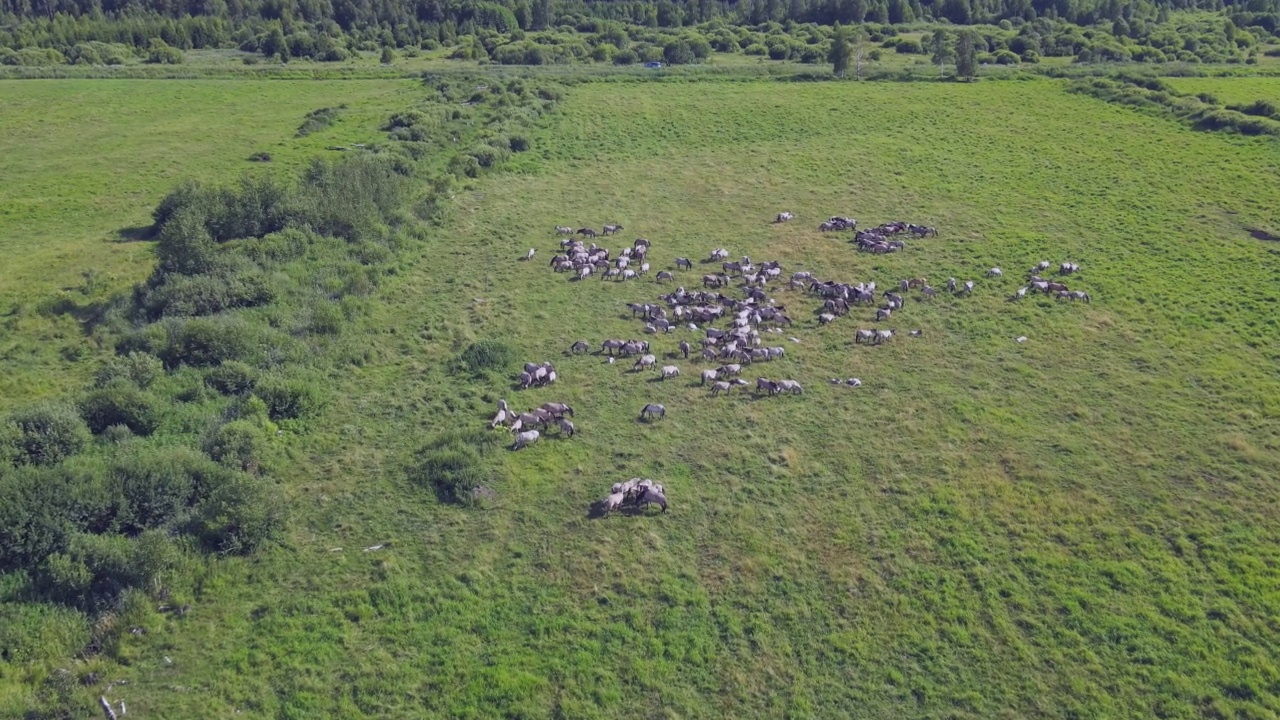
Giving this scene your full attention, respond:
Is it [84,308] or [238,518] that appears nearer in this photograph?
[238,518]

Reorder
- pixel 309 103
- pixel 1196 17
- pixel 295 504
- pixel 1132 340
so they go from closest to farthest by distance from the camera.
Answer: pixel 295 504
pixel 1132 340
pixel 309 103
pixel 1196 17

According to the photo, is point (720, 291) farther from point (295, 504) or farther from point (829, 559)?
point (295, 504)

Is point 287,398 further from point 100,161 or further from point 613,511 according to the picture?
point 100,161

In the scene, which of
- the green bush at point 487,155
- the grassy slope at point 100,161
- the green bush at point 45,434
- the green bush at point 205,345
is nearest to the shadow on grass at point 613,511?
the green bush at point 45,434

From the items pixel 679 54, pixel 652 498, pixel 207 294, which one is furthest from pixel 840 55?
pixel 652 498

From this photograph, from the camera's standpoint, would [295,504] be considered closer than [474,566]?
No

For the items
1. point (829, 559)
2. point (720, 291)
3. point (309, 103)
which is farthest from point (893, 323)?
point (309, 103)

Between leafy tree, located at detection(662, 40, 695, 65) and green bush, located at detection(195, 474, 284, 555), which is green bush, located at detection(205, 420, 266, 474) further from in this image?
leafy tree, located at detection(662, 40, 695, 65)
